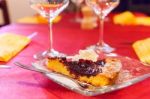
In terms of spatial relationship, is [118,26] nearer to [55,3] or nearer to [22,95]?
[55,3]

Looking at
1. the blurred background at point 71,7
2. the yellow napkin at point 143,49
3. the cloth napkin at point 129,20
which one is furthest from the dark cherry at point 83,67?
the blurred background at point 71,7

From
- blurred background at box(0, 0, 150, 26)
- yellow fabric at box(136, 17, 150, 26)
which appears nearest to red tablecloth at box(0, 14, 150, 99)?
yellow fabric at box(136, 17, 150, 26)

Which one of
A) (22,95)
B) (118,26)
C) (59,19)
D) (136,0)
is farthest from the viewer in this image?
(136,0)

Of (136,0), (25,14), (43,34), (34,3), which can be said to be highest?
(34,3)

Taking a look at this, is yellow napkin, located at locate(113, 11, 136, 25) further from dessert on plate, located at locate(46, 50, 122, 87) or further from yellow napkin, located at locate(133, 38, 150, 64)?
dessert on plate, located at locate(46, 50, 122, 87)

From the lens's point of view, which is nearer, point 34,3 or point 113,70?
point 113,70

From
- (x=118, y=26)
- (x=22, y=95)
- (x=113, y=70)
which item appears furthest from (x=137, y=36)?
(x=22, y=95)

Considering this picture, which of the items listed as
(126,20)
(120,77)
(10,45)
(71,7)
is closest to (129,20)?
(126,20)
